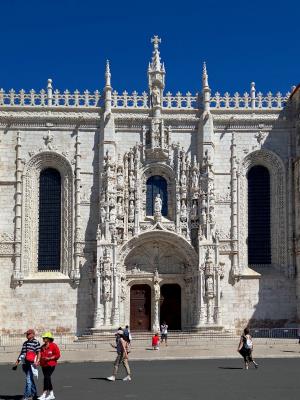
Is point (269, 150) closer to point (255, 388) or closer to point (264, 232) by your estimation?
point (264, 232)

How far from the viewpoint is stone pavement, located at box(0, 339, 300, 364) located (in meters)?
30.8

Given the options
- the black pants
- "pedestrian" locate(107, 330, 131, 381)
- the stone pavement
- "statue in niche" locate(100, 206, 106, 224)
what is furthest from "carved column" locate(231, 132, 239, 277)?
the black pants

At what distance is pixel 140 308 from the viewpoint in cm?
4294

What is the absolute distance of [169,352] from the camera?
33625mm

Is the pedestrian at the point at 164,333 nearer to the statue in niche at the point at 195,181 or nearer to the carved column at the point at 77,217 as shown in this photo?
the carved column at the point at 77,217

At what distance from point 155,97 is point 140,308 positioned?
12.7 metres

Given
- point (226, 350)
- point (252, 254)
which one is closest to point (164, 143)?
point (252, 254)

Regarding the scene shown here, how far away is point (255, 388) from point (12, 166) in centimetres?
2692

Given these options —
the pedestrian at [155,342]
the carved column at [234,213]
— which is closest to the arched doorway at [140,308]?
the carved column at [234,213]

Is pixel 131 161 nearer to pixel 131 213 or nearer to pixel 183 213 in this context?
pixel 131 213

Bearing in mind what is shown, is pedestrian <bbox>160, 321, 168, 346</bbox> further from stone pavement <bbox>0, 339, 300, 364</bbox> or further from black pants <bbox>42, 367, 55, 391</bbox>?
black pants <bbox>42, 367, 55, 391</bbox>

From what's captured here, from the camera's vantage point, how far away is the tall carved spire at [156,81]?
4400 centimetres

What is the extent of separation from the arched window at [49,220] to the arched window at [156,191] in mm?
5356

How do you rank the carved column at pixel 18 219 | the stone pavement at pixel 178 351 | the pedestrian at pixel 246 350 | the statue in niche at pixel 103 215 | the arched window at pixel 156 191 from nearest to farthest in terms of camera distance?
the pedestrian at pixel 246 350, the stone pavement at pixel 178 351, the statue in niche at pixel 103 215, the carved column at pixel 18 219, the arched window at pixel 156 191
